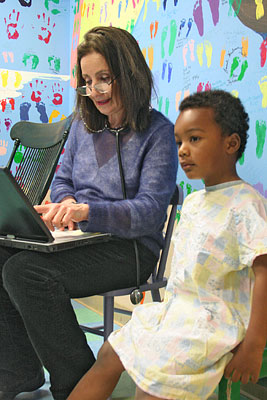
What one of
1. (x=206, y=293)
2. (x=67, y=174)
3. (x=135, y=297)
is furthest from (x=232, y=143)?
(x=67, y=174)

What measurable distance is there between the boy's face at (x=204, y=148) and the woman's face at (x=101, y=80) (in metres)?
0.48

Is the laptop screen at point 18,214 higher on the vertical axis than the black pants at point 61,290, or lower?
higher

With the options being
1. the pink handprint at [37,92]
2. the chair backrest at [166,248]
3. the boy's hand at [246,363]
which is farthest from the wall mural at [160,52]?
the boy's hand at [246,363]

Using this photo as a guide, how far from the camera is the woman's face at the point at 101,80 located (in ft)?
5.07

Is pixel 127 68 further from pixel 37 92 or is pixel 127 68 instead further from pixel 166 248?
pixel 37 92

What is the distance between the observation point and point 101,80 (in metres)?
1.56

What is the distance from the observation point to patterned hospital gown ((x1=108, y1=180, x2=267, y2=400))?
39.5 inches

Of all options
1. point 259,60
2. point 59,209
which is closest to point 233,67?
point 259,60

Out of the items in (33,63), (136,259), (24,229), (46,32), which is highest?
(46,32)

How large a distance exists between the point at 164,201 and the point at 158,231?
5.4 inches

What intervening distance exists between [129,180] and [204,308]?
555 mm

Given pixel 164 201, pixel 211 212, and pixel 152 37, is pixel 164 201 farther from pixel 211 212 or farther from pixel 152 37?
pixel 152 37

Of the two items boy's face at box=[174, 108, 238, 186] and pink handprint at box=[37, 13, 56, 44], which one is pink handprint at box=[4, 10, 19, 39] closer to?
pink handprint at box=[37, 13, 56, 44]

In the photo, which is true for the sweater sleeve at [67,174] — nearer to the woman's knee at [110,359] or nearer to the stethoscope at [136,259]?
the stethoscope at [136,259]
